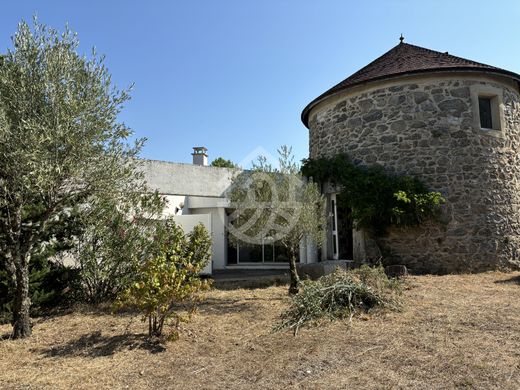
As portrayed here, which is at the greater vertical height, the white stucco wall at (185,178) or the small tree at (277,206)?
the white stucco wall at (185,178)

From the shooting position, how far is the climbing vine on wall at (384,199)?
1155 cm

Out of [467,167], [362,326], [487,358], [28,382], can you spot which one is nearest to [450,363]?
[487,358]

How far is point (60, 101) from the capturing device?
5883 millimetres

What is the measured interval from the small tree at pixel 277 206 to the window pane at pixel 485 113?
22.7 feet

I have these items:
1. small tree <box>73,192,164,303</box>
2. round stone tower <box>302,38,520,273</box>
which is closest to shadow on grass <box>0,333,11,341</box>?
small tree <box>73,192,164,303</box>

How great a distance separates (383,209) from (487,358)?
7113mm

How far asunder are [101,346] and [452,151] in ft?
34.2

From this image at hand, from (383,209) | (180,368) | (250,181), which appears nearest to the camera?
(180,368)

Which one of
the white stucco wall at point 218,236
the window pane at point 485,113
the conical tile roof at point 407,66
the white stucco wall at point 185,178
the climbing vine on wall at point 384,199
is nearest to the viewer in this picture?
the climbing vine on wall at point 384,199

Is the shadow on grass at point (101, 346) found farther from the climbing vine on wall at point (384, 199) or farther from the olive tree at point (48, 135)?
the climbing vine on wall at point (384, 199)

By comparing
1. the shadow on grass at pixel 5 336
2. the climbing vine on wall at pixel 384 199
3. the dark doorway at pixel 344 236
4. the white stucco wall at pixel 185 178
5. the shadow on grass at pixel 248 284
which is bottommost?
the shadow on grass at pixel 5 336

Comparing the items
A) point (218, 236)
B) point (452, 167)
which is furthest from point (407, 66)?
point (218, 236)

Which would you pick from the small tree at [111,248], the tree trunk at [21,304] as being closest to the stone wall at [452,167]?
the small tree at [111,248]

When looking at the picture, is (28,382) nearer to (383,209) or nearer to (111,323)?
(111,323)
